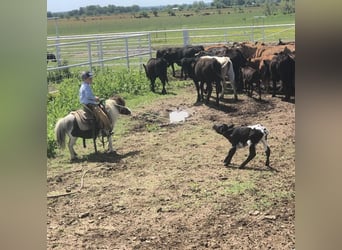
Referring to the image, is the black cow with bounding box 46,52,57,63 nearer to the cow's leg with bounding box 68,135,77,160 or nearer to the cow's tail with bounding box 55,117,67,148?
the cow's tail with bounding box 55,117,67,148

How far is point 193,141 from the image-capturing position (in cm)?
204

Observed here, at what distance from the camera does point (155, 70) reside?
2.28 m

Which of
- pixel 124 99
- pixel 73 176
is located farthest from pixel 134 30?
pixel 73 176

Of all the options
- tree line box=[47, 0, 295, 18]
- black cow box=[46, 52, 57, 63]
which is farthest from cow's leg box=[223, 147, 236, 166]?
black cow box=[46, 52, 57, 63]

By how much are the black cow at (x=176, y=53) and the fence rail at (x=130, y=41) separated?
0.05 m

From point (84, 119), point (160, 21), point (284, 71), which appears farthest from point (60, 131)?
point (284, 71)

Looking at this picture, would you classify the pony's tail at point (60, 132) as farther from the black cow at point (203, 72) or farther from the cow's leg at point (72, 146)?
the black cow at point (203, 72)

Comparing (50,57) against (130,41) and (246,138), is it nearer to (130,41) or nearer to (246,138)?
(130,41)

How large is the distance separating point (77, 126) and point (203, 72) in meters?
0.69

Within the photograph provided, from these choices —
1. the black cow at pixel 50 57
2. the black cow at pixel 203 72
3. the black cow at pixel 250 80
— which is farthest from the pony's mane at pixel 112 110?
the black cow at pixel 250 80
